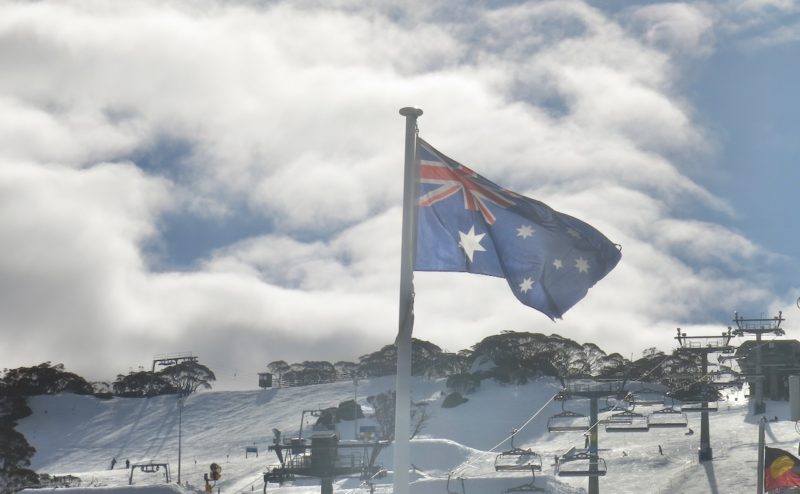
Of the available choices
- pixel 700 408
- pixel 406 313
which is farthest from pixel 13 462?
pixel 406 313

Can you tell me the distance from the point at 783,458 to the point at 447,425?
85681 mm

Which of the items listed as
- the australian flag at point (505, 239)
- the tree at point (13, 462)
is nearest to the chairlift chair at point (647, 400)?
the australian flag at point (505, 239)

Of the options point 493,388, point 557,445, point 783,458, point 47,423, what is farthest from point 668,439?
point 47,423

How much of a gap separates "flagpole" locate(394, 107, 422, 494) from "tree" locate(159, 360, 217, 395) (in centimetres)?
15657

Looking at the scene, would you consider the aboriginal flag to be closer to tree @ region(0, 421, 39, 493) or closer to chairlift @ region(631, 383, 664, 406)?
chairlift @ region(631, 383, 664, 406)

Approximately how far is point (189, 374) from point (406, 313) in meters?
161

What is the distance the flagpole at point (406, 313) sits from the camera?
11.5 m

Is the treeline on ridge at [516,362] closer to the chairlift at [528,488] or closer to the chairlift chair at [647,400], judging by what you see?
the chairlift chair at [647,400]

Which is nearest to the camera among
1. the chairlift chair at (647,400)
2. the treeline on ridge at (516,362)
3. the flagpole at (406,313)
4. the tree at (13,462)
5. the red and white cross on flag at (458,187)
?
the flagpole at (406,313)

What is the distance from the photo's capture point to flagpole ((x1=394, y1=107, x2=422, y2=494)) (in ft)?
37.7

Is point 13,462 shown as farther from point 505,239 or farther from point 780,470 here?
point 505,239

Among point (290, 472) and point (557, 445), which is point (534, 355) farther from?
point (290, 472)

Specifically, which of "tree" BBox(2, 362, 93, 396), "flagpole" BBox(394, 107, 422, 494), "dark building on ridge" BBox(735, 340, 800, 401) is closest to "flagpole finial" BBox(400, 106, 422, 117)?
"flagpole" BBox(394, 107, 422, 494)

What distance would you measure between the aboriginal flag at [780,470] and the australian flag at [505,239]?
392 inches
